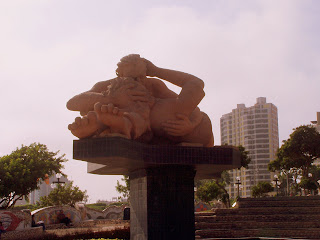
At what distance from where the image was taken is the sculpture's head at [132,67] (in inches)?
294

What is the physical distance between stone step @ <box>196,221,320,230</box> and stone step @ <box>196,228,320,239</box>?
381 mm

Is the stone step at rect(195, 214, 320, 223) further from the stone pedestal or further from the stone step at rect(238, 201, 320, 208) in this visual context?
the stone pedestal

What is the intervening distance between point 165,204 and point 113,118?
85.7 inches

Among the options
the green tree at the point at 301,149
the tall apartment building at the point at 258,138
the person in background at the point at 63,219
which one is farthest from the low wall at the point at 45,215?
the tall apartment building at the point at 258,138

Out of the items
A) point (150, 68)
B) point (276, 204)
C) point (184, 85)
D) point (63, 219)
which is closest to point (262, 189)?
point (276, 204)

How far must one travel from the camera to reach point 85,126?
632 cm

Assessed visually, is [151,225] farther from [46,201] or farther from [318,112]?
[318,112]

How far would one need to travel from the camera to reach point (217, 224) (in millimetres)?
16391

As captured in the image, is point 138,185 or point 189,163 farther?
point 138,185

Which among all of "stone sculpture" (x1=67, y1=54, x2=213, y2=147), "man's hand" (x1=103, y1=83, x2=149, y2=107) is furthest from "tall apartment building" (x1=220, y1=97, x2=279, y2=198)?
"man's hand" (x1=103, y1=83, x2=149, y2=107)

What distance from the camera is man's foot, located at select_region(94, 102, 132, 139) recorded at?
6320mm

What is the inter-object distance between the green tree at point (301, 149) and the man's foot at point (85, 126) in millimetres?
27964

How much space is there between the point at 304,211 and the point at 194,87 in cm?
1387

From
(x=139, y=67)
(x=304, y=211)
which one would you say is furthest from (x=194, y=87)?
(x=304, y=211)
